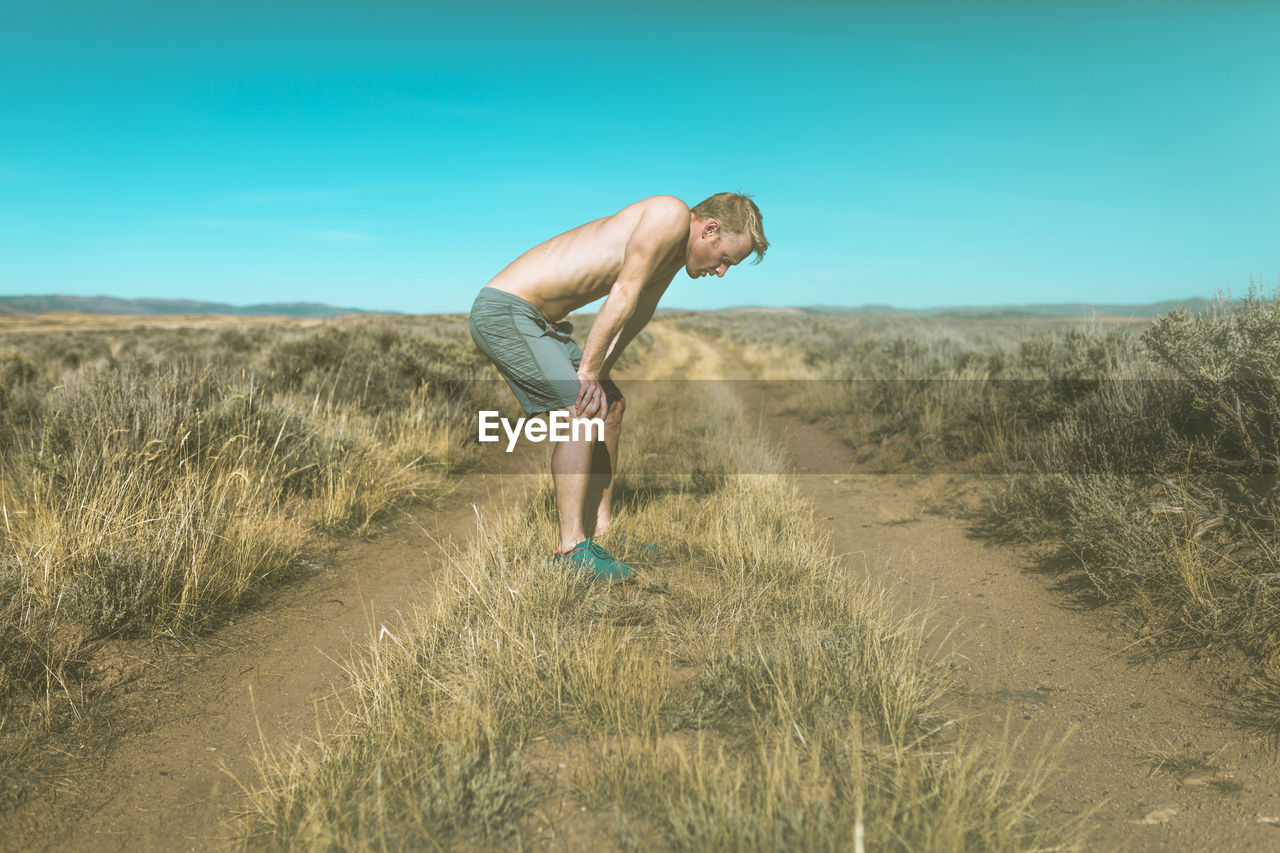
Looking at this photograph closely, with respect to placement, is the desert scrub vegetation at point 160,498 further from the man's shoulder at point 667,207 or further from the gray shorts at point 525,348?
the man's shoulder at point 667,207

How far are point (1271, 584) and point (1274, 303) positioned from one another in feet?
8.18

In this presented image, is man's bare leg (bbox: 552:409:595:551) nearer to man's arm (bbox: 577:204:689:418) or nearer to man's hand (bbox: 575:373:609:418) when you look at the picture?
man's hand (bbox: 575:373:609:418)

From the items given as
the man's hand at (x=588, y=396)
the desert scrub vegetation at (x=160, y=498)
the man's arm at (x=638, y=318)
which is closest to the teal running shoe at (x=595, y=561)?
the man's hand at (x=588, y=396)

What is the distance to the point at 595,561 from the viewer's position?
3459mm

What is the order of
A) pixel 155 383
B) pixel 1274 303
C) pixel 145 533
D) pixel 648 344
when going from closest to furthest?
pixel 145 533
pixel 1274 303
pixel 155 383
pixel 648 344

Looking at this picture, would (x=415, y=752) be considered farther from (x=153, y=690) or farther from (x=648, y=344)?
(x=648, y=344)

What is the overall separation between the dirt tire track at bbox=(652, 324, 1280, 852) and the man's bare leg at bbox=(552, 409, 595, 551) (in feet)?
5.69

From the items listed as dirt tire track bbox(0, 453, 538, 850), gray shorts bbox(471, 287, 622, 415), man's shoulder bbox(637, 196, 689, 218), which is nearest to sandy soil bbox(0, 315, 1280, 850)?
dirt tire track bbox(0, 453, 538, 850)

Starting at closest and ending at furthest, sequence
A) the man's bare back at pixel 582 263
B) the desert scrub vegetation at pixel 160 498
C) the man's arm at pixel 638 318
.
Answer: the desert scrub vegetation at pixel 160 498, the man's bare back at pixel 582 263, the man's arm at pixel 638 318

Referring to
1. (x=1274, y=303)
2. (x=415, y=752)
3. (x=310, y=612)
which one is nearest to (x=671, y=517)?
(x=310, y=612)

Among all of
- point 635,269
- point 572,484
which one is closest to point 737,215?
point 635,269

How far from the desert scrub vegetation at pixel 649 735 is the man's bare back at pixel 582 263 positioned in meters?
1.45

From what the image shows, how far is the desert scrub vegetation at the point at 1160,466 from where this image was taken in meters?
3.02

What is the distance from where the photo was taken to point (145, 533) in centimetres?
330
